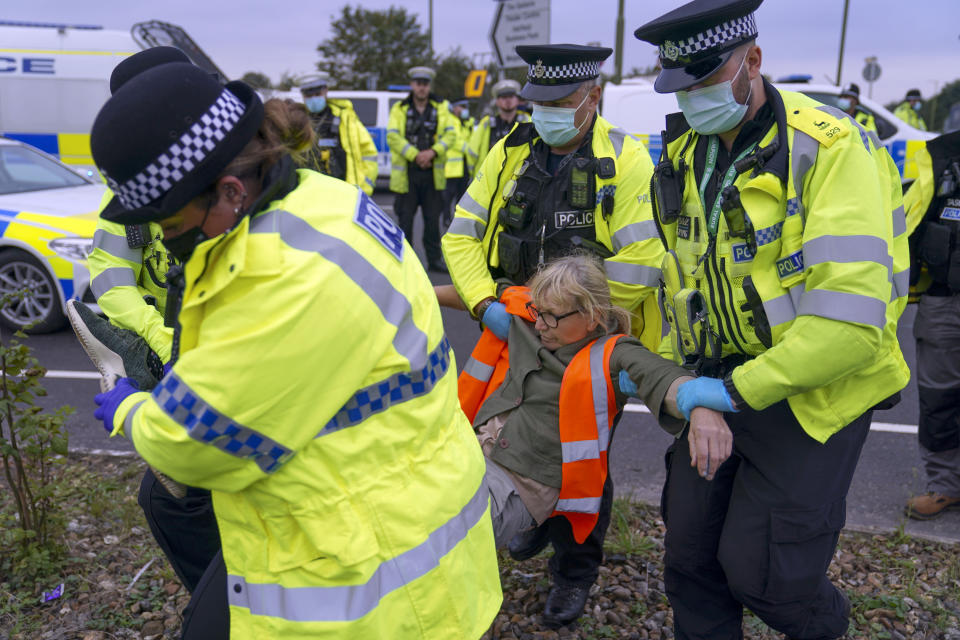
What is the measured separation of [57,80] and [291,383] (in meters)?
11.3

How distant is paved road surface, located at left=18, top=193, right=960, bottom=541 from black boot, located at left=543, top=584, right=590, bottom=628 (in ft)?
3.48

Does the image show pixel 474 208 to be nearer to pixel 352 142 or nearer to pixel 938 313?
pixel 938 313

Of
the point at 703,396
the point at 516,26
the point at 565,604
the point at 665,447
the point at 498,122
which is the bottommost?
the point at 665,447

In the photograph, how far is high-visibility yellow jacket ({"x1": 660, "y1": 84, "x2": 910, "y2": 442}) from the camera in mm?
1938

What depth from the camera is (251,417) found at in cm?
139

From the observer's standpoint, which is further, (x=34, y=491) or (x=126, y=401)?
(x=34, y=491)

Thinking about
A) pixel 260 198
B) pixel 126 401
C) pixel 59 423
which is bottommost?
pixel 59 423

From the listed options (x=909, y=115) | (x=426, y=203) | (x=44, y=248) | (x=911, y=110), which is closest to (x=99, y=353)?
(x=44, y=248)

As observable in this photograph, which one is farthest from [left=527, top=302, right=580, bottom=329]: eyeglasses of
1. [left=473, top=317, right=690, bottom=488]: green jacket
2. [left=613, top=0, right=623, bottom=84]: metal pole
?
[left=613, top=0, right=623, bottom=84]: metal pole

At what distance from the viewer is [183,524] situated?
2430 mm

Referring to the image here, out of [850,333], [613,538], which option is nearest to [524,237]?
[613,538]

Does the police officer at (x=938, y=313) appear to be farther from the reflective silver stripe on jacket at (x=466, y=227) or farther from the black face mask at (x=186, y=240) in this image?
the black face mask at (x=186, y=240)

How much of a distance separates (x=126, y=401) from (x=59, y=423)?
165cm

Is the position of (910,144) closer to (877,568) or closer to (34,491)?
(877,568)
